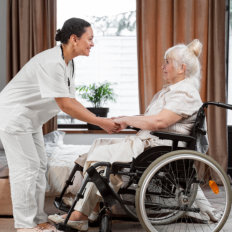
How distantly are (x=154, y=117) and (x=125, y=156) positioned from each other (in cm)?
27

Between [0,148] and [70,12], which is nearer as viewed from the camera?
[0,148]

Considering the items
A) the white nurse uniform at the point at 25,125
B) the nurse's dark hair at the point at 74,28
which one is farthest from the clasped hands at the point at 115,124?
the nurse's dark hair at the point at 74,28

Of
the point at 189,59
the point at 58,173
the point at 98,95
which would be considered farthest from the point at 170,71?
the point at 98,95

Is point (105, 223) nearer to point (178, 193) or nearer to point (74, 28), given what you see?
point (178, 193)

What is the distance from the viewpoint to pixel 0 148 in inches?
159

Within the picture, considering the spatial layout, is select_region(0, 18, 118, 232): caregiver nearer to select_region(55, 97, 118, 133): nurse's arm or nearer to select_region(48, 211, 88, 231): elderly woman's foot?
select_region(55, 97, 118, 133): nurse's arm

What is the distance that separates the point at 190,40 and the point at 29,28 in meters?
1.63

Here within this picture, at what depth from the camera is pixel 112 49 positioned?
4.33m

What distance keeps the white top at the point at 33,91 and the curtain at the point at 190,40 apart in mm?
1750

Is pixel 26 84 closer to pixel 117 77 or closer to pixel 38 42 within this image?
pixel 38 42

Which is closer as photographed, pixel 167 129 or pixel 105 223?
pixel 105 223

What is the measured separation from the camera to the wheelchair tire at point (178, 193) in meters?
1.95

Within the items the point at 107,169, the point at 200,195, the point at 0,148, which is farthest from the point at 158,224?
the point at 0,148

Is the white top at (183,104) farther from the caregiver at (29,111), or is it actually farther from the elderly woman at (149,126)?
the caregiver at (29,111)
